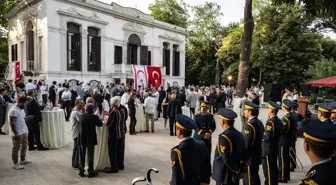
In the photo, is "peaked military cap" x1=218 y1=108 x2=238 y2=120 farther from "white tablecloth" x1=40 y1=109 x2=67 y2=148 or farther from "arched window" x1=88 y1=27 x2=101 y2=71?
"arched window" x1=88 y1=27 x2=101 y2=71

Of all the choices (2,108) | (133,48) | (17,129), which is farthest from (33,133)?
(133,48)

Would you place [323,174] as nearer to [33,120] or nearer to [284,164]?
[284,164]

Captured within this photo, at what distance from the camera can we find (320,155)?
2.31 metres

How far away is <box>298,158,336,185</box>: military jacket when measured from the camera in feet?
7.25

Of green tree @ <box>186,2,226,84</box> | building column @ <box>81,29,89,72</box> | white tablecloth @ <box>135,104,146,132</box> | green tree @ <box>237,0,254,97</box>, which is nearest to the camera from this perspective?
green tree @ <box>237,0,254,97</box>

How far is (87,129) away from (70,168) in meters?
1.51

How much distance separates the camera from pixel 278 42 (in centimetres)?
2891

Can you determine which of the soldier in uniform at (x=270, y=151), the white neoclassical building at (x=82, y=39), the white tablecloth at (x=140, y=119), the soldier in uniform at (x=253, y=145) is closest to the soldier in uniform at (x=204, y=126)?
the soldier in uniform at (x=253, y=145)

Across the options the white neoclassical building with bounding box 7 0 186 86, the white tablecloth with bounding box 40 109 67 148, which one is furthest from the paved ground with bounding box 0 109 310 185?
the white neoclassical building with bounding box 7 0 186 86

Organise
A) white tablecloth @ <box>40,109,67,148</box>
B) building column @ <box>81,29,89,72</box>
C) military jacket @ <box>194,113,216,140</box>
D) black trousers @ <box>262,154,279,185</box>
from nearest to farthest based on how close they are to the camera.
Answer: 1. black trousers @ <box>262,154,279,185</box>
2. military jacket @ <box>194,113,216,140</box>
3. white tablecloth @ <box>40,109,67,148</box>
4. building column @ <box>81,29,89,72</box>

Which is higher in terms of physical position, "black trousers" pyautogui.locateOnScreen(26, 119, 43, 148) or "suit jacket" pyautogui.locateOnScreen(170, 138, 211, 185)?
"suit jacket" pyautogui.locateOnScreen(170, 138, 211, 185)

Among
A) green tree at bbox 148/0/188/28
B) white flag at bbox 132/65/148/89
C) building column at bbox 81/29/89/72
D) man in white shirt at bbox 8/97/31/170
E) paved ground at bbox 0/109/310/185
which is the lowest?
paved ground at bbox 0/109/310/185

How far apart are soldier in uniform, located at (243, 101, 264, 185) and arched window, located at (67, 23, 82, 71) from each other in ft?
65.5

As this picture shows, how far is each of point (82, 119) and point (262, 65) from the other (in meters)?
27.3
